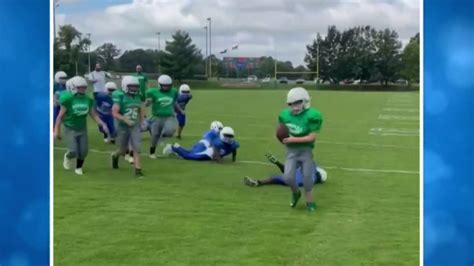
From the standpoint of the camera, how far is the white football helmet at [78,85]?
187 inches

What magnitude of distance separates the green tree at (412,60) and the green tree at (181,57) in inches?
51.6

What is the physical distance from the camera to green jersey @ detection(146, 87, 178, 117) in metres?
6.25

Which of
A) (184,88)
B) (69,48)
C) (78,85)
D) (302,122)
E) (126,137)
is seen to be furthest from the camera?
(126,137)

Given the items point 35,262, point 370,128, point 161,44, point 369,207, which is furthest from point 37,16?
point 370,128

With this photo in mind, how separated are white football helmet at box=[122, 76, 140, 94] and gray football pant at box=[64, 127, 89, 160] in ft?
1.84

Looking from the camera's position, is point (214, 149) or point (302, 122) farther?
point (214, 149)

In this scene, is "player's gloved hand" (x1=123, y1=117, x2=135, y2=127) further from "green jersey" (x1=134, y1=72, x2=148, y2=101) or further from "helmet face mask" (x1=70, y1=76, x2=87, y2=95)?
"helmet face mask" (x1=70, y1=76, x2=87, y2=95)

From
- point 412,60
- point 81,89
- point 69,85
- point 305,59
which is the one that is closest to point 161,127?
point 81,89

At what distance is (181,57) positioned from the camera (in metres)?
4.60

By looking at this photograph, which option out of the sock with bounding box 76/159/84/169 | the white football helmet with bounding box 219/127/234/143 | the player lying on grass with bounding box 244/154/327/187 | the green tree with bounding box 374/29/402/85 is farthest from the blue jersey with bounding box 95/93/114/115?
the green tree with bounding box 374/29/402/85

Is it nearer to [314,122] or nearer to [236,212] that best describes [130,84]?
[236,212]

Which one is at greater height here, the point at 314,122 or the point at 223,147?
the point at 314,122

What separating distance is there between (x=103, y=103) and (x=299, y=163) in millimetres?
2836

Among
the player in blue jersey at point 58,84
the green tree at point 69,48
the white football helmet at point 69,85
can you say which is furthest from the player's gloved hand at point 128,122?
the green tree at point 69,48
